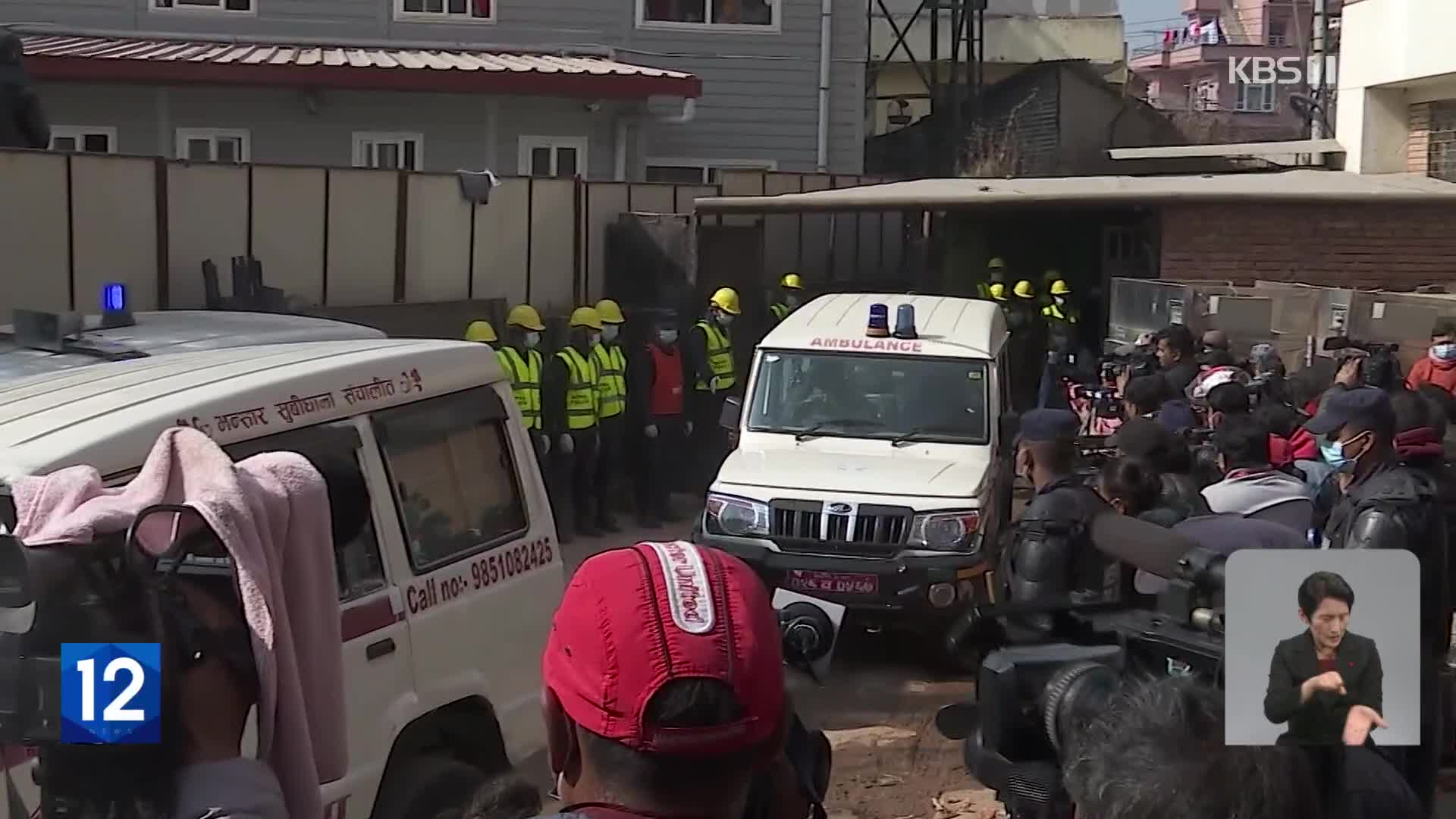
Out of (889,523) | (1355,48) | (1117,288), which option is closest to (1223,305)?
(1117,288)

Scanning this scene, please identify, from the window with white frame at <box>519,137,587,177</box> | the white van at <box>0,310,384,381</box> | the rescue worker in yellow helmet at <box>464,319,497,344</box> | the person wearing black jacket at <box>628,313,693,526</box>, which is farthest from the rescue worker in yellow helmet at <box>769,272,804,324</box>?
the white van at <box>0,310,384,381</box>

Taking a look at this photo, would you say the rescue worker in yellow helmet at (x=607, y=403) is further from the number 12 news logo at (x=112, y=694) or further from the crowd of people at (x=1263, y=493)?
the number 12 news logo at (x=112, y=694)

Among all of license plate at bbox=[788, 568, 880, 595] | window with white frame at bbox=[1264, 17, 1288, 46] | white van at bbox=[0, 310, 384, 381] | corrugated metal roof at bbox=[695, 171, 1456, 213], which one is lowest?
license plate at bbox=[788, 568, 880, 595]

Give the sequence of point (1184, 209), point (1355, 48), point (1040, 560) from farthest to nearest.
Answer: point (1355, 48)
point (1184, 209)
point (1040, 560)

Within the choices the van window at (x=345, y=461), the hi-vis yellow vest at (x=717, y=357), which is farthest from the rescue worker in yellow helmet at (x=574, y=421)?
the van window at (x=345, y=461)

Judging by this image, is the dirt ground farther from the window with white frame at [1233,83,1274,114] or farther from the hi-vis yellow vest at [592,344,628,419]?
the window with white frame at [1233,83,1274,114]

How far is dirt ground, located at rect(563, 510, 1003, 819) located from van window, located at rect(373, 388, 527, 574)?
1.58m

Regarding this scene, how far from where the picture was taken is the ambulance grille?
9.23 metres

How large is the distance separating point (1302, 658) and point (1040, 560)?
3712 millimetres

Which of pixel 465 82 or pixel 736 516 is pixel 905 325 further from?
pixel 465 82

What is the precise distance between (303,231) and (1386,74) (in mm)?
12772

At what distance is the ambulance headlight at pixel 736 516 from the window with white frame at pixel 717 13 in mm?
16084

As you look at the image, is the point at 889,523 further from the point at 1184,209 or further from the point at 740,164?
the point at 740,164

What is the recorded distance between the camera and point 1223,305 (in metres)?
→ 12.8
